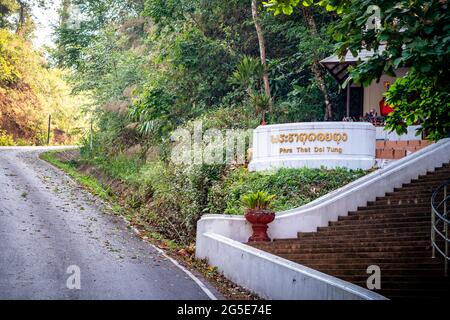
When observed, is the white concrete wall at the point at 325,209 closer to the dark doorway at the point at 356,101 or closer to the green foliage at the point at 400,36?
the green foliage at the point at 400,36

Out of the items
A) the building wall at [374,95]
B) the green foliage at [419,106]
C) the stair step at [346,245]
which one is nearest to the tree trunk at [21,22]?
the building wall at [374,95]

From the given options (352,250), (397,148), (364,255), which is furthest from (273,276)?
(397,148)

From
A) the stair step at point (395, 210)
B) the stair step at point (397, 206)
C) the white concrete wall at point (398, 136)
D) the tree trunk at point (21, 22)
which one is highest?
the tree trunk at point (21, 22)

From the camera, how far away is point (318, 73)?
2877 cm

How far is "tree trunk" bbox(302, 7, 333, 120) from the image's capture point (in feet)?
93.0

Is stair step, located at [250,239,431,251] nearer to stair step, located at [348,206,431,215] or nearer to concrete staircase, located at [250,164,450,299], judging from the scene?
concrete staircase, located at [250,164,450,299]

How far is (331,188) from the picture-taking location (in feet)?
63.5

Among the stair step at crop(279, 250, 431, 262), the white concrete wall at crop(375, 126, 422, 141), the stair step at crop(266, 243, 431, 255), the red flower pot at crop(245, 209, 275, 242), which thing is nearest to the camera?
the stair step at crop(279, 250, 431, 262)

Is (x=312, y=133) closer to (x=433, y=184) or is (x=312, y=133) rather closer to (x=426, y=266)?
(x=433, y=184)

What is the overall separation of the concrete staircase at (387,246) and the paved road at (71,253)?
2.75 meters

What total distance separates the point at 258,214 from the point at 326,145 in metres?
5.17

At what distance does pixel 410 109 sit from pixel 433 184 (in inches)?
114

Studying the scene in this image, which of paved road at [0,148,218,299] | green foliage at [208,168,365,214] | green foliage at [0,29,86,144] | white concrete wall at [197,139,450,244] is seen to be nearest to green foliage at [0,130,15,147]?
green foliage at [0,29,86,144]

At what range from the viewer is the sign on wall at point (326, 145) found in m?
20.5
